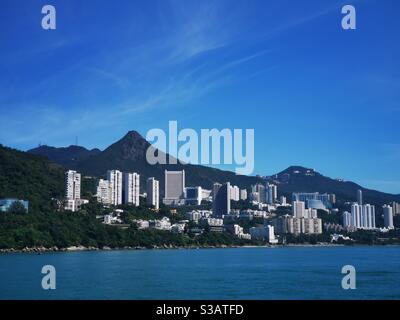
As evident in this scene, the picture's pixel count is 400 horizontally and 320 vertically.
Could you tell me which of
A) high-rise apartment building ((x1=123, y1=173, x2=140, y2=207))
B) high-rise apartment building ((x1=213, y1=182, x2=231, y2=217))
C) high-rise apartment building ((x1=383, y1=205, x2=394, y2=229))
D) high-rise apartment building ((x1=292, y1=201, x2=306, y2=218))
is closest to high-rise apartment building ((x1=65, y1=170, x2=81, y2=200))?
high-rise apartment building ((x1=123, y1=173, x2=140, y2=207))

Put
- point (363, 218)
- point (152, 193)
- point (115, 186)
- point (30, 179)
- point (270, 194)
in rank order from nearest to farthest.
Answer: point (30, 179) < point (115, 186) < point (152, 193) < point (363, 218) < point (270, 194)

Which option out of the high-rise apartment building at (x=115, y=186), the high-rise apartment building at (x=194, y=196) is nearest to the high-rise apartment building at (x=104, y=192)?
the high-rise apartment building at (x=115, y=186)

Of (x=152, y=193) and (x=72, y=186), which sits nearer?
(x=72, y=186)

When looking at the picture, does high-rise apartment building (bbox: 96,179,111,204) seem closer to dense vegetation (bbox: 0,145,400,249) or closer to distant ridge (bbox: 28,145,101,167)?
dense vegetation (bbox: 0,145,400,249)

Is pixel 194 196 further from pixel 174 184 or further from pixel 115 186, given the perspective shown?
pixel 115 186

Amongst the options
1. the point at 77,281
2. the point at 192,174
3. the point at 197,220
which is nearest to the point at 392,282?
the point at 77,281

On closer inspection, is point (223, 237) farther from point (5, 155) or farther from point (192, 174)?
point (192, 174)

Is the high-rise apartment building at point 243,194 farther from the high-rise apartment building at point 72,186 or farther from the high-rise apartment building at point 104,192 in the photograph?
the high-rise apartment building at point 72,186

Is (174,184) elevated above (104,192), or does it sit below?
above

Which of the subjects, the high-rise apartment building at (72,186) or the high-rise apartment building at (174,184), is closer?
the high-rise apartment building at (72,186)

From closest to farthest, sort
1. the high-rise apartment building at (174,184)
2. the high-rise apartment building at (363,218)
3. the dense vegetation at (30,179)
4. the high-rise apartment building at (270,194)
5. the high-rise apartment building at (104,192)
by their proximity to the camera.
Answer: the dense vegetation at (30,179) < the high-rise apartment building at (104,192) < the high-rise apartment building at (363,218) < the high-rise apartment building at (174,184) < the high-rise apartment building at (270,194)

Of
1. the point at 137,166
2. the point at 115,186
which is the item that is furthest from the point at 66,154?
the point at 115,186
